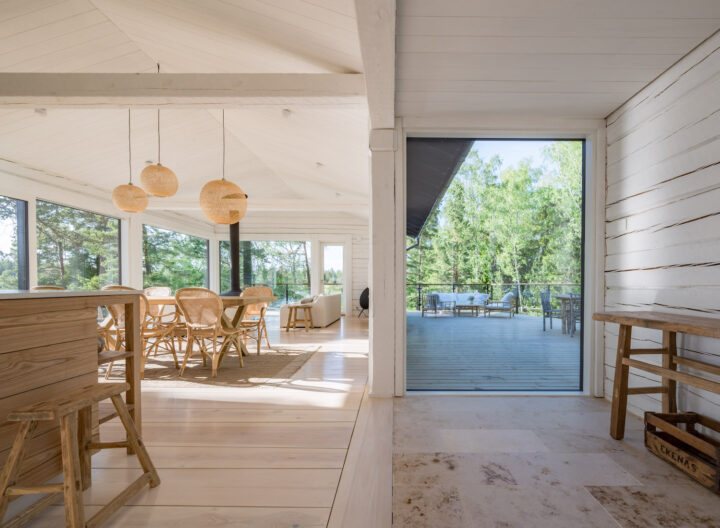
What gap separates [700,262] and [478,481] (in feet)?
5.45

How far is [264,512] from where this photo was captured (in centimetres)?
144

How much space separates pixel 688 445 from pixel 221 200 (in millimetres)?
4150

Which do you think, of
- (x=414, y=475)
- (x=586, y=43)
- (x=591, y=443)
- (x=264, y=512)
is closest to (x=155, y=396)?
(x=264, y=512)

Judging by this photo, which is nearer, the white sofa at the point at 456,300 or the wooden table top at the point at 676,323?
the wooden table top at the point at 676,323

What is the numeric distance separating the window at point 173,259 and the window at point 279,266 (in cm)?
110

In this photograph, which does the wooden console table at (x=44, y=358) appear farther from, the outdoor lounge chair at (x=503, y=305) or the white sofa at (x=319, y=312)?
the white sofa at (x=319, y=312)

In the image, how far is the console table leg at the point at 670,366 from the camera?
198 cm

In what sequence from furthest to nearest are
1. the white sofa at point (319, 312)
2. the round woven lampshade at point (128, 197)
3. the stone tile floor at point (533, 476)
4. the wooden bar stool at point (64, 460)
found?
the white sofa at point (319, 312) < the round woven lampshade at point (128, 197) < the stone tile floor at point (533, 476) < the wooden bar stool at point (64, 460)

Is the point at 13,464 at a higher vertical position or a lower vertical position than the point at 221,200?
lower

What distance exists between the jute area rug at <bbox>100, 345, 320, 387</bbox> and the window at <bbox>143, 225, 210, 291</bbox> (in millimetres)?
3851

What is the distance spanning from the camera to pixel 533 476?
1.69 meters

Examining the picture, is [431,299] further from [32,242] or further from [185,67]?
[32,242]

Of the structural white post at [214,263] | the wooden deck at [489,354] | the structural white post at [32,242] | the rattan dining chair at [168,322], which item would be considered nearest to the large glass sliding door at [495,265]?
the wooden deck at [489,354]

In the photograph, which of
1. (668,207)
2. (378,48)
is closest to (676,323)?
(668,207)
